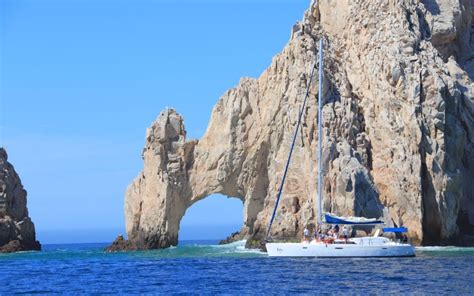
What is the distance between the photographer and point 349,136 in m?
65.0

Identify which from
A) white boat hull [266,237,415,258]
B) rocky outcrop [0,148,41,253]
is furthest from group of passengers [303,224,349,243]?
rocky outcrop [0,148,41,253]

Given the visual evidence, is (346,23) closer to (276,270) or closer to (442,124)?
(442,124)

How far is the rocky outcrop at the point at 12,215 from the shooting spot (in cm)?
7975

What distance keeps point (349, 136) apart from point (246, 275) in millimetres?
23270

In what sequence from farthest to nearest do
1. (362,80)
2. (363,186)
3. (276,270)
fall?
(362,80)
(363,186)
(276,270)

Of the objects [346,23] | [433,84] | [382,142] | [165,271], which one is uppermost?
[346,23]

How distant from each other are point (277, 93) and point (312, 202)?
11.3 m

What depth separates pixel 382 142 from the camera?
65.2m

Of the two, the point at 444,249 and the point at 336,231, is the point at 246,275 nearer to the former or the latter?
the point at 336,231

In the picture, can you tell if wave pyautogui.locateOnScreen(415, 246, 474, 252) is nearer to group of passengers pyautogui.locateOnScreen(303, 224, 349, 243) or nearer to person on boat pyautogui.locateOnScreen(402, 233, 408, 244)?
person on boat pyautogui.locateOnScreen(402, 233, 408, 244)

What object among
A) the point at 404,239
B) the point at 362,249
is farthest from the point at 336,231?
the point at 404,239

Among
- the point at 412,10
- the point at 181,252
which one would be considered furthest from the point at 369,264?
the point at 412,10

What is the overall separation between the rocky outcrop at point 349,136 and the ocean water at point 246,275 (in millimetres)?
5423

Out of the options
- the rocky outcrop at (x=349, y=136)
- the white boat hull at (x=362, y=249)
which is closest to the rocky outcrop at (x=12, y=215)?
the rocky outcrop at (x=349, y=136)
